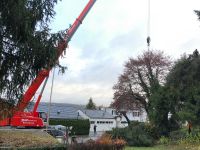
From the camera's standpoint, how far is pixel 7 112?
12.5 meters

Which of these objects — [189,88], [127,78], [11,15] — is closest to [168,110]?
[189,88]

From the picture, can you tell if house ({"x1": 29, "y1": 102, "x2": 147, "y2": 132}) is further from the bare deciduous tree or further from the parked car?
the parked car

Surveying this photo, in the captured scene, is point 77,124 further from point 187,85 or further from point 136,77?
point 187,85

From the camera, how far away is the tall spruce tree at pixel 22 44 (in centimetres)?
1116

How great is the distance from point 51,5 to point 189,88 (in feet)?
81.3

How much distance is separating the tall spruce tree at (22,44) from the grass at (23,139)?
39.2 ft

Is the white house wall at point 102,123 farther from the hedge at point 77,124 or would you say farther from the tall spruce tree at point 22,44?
the tall spruce tree at point 22,44

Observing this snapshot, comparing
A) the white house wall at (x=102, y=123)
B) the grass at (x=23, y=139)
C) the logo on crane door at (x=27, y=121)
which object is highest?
the white house wall at (x=102, y=123)

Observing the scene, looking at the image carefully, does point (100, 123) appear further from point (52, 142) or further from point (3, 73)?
point (3, 73)

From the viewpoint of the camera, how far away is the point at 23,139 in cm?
2469

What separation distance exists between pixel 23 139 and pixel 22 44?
46.1 ft

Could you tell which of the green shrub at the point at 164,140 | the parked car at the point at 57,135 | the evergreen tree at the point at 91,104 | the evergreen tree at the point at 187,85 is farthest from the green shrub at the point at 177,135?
the evergreen tree at the point at 91,104

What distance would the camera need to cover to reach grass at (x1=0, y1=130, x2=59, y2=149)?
78.2 ft

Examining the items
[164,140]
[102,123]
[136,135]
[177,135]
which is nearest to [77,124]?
[102,123]
